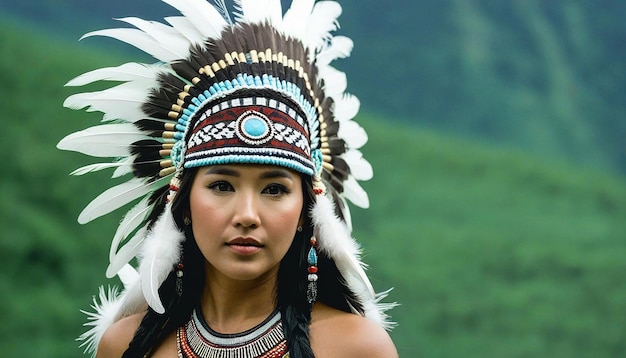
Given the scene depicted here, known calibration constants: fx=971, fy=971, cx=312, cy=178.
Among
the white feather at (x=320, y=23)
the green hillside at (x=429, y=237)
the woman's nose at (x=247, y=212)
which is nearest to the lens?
the woman's nose at (x=247, y=212)

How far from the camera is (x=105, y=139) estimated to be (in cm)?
291

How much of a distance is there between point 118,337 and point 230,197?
0.67 meters

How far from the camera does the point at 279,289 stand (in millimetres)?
2764

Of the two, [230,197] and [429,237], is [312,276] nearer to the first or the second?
[230,197]

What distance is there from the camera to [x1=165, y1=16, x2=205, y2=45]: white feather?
2.83m

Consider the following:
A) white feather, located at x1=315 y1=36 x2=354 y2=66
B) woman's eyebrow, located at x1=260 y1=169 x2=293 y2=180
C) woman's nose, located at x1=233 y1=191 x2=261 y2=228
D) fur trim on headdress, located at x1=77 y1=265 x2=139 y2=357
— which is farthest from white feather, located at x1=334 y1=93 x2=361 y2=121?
fur trim on headdress, located at x1=77 y1=265 x2=139 y2=357

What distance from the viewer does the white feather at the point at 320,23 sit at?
3051 millimetres

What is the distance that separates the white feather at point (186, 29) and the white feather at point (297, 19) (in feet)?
0.83

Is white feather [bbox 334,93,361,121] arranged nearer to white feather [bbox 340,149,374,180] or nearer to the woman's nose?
white feather [bbox 340,149,374,180]

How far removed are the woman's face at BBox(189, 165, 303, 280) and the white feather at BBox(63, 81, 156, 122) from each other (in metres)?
0.38

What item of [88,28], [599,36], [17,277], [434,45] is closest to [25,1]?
[88,28]

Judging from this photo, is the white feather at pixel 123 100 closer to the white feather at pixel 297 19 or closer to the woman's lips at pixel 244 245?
the white feather at pixel 297 19

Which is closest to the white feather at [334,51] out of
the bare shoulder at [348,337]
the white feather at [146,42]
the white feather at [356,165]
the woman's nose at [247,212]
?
the white feather at [356,165]

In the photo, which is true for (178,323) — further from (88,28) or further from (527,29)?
(527,29)
